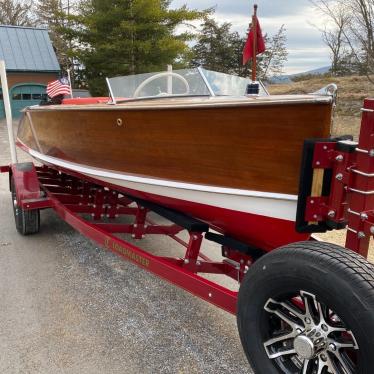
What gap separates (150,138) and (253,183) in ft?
2.95

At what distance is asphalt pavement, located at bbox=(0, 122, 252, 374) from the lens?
102 inches

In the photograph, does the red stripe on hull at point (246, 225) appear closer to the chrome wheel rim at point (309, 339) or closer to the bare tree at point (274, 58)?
the chrome wheel rim at point (309, 339)

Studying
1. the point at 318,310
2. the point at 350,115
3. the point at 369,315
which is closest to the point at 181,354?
the point at 318,310

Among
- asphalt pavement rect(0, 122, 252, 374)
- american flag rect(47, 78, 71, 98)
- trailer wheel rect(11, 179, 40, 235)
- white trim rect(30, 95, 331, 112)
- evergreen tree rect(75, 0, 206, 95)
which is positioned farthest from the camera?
evergreen tree rect(75, 0, 206, 95)

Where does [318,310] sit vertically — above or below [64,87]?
below

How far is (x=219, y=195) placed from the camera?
2.61m

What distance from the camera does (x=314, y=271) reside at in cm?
177

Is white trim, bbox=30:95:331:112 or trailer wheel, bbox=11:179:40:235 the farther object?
trailer wheel, bbox=11:179:40:235

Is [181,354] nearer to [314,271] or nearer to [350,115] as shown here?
[314,271]

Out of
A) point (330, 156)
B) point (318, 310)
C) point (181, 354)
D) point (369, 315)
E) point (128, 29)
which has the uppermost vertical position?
point (128, 29)

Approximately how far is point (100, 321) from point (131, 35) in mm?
16570

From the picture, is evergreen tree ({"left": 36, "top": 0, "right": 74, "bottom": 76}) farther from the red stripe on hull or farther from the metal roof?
the red stripe on hull

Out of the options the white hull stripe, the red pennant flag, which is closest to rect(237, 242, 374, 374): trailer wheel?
the white hull stripe

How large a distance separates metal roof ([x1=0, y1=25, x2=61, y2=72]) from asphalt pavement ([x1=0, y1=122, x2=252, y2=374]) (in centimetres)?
1692
